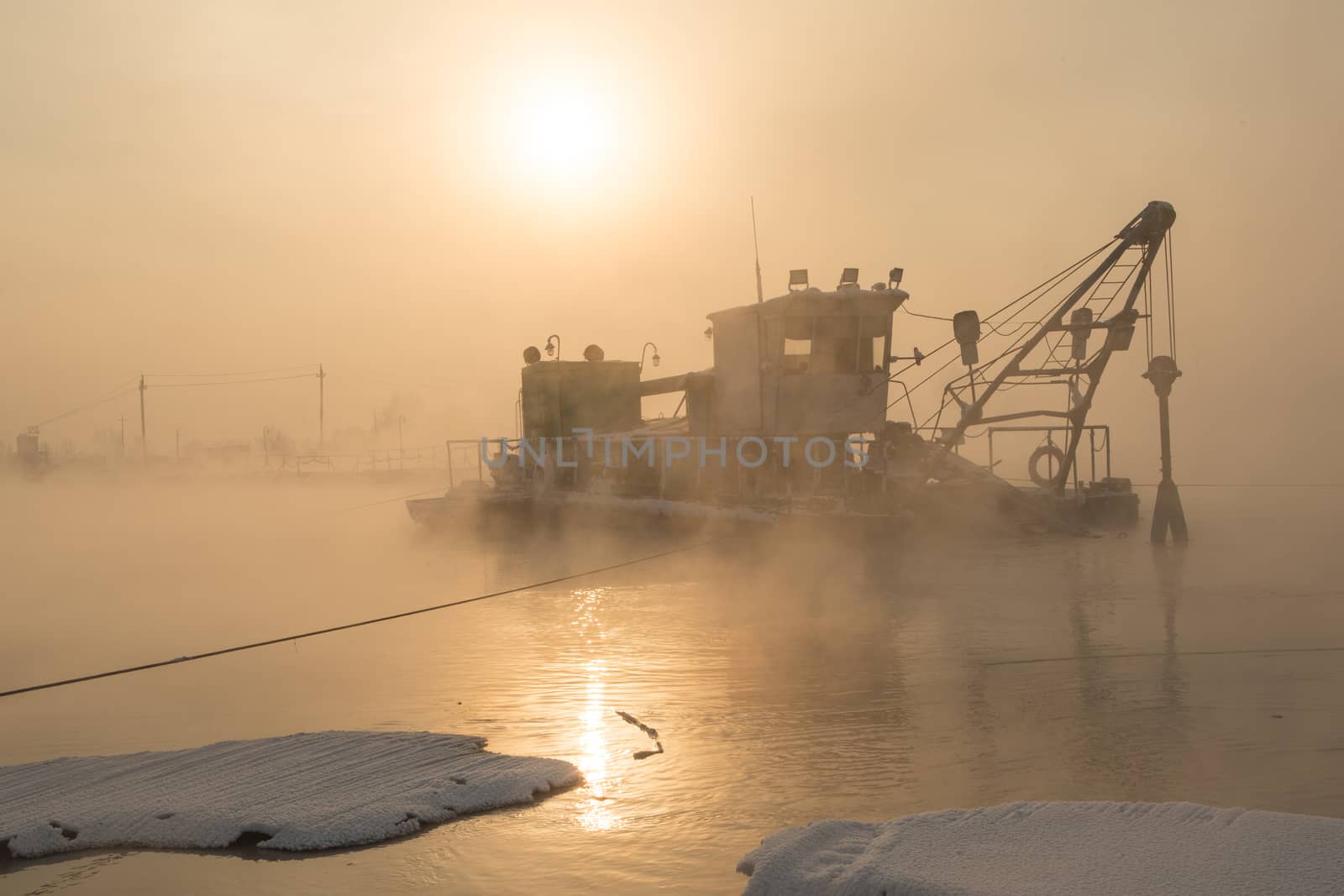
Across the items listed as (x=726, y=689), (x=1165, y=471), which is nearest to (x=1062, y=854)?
(x=726, y=689)

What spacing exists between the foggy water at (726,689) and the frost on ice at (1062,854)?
554 mm

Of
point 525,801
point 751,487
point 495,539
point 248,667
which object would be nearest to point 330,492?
point 495,539

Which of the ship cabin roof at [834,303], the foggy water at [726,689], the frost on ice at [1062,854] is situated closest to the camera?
the frost on ice at [1062,854]

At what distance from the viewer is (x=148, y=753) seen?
830cm

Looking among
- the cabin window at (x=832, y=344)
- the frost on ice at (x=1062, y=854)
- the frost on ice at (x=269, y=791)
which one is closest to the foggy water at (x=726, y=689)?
the frost on ice at (x=269, y=791)

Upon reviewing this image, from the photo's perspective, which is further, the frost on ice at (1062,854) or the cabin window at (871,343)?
the cabin window at (871,343)

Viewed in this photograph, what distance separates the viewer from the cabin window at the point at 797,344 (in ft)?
92.0

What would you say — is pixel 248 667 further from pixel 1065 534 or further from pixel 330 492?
pixel 330 492

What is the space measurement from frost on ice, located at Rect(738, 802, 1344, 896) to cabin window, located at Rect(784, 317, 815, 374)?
22.3 m

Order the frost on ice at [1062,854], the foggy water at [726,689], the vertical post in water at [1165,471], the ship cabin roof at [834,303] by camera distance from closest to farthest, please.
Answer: the frost on ice at [1062,854] → the foggy water at [726,689] → the vertical post in water at [1165,471] → the ship cabin roof at [834,303]

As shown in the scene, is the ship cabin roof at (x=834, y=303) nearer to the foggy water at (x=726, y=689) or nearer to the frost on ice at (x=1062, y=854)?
the foggy water at (x=726, y=689)

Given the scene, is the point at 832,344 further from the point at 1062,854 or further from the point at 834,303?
the point at 1062,854

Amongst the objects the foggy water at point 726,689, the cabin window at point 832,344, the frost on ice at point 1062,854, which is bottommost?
the foggy water at point 726,689

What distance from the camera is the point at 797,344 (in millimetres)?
28344
